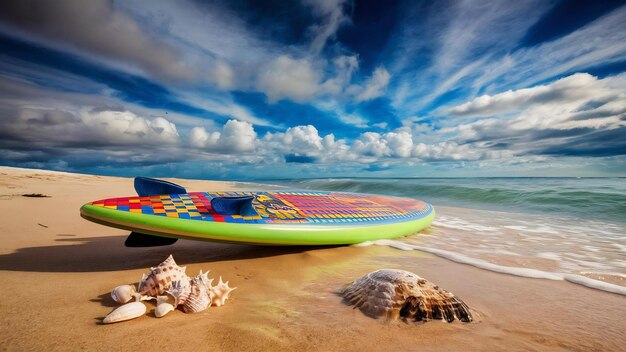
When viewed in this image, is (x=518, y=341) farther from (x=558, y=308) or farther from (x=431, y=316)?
(x=558, y=308)

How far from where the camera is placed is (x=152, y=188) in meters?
3.35

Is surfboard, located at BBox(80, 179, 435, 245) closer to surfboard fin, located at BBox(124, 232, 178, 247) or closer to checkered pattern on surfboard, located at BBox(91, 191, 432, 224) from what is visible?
checkered pattern on surfboard, located at BBox(91, 191, 432, 224)

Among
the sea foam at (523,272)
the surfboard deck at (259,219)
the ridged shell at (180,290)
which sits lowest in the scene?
A: the sea foam at (523,272)

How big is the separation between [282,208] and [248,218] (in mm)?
710

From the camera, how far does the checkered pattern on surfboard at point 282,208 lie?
9.02 ft

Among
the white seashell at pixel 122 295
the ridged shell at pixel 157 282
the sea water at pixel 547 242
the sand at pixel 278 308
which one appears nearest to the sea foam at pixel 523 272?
the sea water at pixel 547 242

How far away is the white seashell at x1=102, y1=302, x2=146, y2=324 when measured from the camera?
62.8 inches

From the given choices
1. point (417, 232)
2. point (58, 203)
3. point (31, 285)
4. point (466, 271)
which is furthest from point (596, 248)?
point (58, 203)

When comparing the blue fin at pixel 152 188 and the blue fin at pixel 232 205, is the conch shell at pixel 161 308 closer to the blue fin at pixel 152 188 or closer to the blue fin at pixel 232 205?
the blue fin at pixel 232 205

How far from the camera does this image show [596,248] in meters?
4.08

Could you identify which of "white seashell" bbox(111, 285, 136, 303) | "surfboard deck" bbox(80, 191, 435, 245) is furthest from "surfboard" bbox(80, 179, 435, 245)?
"white seashell" bbox(111, 285, 136, 303)

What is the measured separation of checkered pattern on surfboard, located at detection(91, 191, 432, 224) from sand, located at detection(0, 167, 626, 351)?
469mm

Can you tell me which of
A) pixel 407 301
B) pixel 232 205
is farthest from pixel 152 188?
pixel 407 301

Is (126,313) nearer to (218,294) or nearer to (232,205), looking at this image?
(218,294)
